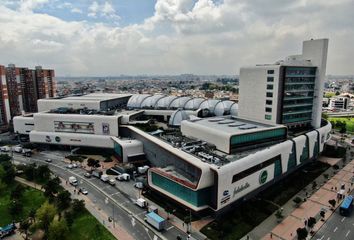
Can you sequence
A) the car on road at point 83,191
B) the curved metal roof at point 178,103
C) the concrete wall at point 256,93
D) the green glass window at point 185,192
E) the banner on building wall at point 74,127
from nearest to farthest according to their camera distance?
the green glass window at point 185,192 < the car on road at point 83,191 < the concrete wall at point 256,93 < the banner on building wall at point 74,127 < the curved metal roof at point 178,103

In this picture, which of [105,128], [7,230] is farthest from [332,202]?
[105,128]

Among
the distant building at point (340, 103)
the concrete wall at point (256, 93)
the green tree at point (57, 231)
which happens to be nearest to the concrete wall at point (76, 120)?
the concrete wall at point (256, 93)

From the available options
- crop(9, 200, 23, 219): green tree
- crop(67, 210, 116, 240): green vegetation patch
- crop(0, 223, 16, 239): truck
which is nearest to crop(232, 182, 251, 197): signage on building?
crop(67, 210, 116, 240): green vegetation patch

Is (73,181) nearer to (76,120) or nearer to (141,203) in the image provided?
(141,203)

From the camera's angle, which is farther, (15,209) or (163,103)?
(163,103)

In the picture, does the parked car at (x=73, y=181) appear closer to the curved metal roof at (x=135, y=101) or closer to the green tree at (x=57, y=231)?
the green tree at (x=57, y=231)

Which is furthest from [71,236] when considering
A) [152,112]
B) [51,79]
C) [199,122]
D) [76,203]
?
[51,79]
